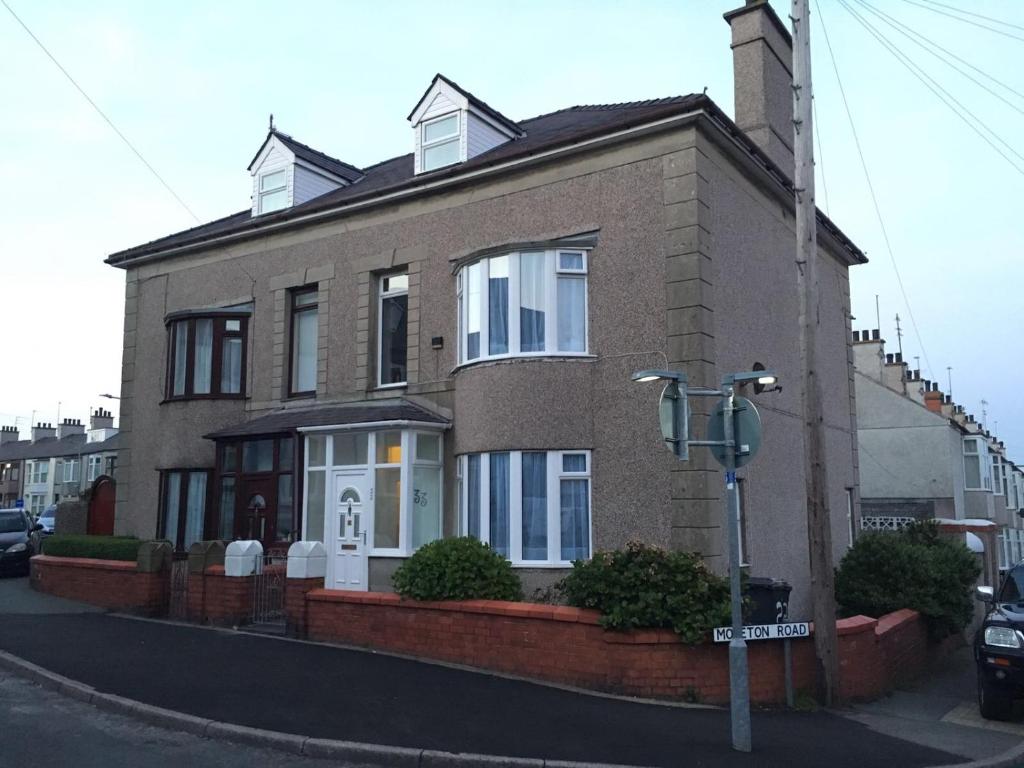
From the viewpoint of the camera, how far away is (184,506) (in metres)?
17.4

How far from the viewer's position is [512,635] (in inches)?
385

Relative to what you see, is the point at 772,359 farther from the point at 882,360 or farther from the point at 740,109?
the point at 882,360

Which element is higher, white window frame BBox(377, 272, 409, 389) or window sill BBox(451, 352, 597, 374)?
white window frame BBox(377, 272, 409, 389)

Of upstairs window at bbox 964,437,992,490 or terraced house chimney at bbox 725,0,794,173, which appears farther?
upstairs window at bbox 964,437,992,490

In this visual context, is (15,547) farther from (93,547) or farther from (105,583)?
(105,583)

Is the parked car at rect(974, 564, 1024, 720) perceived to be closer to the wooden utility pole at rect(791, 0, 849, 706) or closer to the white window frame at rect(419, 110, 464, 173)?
the wooden utility pole at rect(791, 0, 849, 706)

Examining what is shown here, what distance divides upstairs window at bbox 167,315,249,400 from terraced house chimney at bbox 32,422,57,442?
6600 centimetres

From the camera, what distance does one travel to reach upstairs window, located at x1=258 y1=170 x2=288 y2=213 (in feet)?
59.5

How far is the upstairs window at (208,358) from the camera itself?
57.3 feet

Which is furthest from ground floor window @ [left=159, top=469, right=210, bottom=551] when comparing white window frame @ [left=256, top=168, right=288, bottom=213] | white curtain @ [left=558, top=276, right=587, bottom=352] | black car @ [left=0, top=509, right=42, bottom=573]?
white curtain @ [left=558, top=276, right=587, bottom=352]

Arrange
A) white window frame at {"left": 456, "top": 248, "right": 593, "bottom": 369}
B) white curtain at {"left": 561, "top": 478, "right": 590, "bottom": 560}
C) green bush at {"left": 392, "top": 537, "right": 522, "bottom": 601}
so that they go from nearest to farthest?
green bush at {"left": 392, "top": 537, "right": 522, "bottom": 601}
white curtain at {"left": 561, "top": 478, "right": 590, "bottom": 560}
white window frame at {"left": 456, "top": 248, "right": 593, "bottom": 369}

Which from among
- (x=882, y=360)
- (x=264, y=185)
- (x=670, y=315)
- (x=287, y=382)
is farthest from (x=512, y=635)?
(x=882, y=360)

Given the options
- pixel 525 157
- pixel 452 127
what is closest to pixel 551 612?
pixel 525 157

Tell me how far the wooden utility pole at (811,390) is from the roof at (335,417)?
6.05 m
